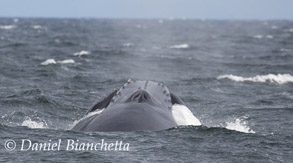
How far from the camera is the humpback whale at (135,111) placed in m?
14.8

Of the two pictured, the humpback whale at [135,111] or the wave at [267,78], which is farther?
the wave at [267,78]

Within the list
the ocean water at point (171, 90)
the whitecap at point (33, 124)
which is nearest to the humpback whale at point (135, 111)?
the ocean water at point (171, 90)

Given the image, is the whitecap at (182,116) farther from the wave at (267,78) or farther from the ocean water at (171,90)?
the wave at (267,78)

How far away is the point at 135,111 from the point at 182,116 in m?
2.62

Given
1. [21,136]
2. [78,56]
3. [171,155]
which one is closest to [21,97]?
[21,136]

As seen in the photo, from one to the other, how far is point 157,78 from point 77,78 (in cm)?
559

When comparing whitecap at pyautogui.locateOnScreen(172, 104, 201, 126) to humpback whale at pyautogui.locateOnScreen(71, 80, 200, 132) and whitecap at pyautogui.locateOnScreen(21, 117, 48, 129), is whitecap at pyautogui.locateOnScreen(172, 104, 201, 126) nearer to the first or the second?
humpback whale at pyautogui.locateOnScreen(71, 80, 200, 132)

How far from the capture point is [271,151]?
1463 centimetres

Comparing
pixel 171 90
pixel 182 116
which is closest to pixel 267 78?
pixel 171 90

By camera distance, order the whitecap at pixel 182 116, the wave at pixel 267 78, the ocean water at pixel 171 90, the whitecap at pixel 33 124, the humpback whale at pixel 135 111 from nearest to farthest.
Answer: the ocean water at pixel 171 90 < the humpback whale at pixel 135 111 < the whitecap at pixel 182 116 < the whitecap at pixel 33 124 < the wave at pixel 267 78

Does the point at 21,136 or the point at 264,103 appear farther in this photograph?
the point at 264,103

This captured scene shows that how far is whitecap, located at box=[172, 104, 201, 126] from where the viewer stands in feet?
55.3

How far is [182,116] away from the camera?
56.7 ft

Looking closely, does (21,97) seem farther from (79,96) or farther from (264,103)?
(264,103)
